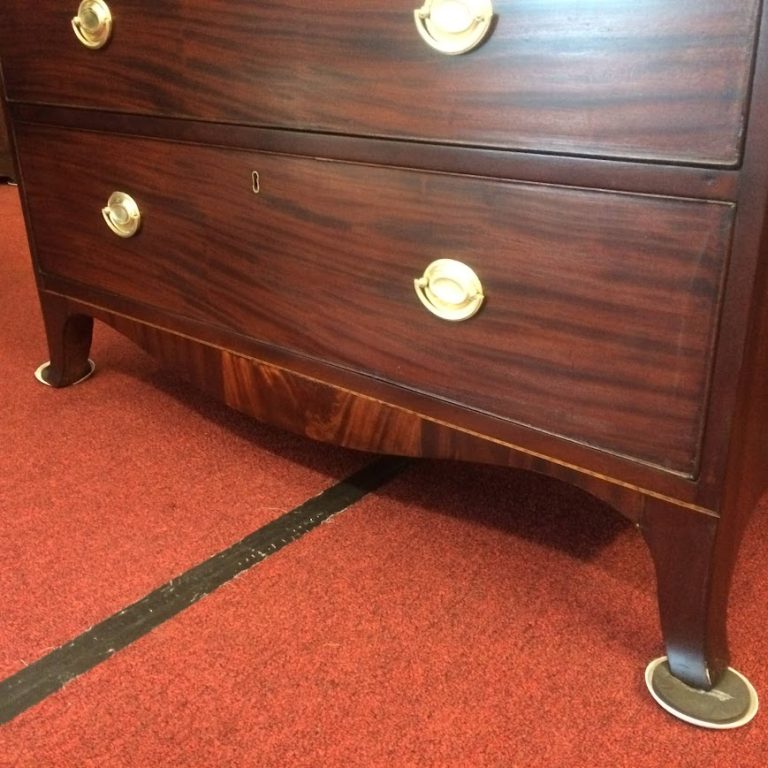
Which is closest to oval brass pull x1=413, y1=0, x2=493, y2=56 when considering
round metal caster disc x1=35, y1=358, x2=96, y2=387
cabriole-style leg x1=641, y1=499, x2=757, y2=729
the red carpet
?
cabriole-style leg x1=641, y1=499, x2=757, y2=729

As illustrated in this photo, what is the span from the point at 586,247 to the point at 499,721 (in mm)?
399

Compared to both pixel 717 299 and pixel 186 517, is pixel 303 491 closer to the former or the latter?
pixel 186 517

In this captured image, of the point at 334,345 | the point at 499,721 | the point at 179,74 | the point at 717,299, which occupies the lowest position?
the point at 499,721

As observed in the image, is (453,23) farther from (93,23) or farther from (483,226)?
(93,23)

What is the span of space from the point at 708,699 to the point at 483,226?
45 cm

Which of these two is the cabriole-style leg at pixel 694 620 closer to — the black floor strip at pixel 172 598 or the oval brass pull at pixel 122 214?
the black floor strip at pixel 172 598

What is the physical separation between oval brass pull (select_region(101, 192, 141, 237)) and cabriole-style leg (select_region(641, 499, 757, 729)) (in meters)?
0.68

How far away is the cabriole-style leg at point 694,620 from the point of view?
2.29 feet

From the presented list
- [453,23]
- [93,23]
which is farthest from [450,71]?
[93,23]

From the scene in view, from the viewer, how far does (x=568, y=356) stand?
707mm

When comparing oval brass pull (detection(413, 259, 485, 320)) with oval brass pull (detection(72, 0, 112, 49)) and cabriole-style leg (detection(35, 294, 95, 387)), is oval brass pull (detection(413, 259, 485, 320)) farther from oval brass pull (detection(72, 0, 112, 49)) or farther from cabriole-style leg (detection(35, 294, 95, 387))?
cabriole-style leg (detection(35, 294, 95, 387))

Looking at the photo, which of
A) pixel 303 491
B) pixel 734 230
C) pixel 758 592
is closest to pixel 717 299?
pixel 734 230

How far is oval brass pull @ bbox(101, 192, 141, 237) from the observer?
1.02 metres

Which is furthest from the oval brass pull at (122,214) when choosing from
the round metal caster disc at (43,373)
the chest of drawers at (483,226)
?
the round metal caster disc at (43,373)
